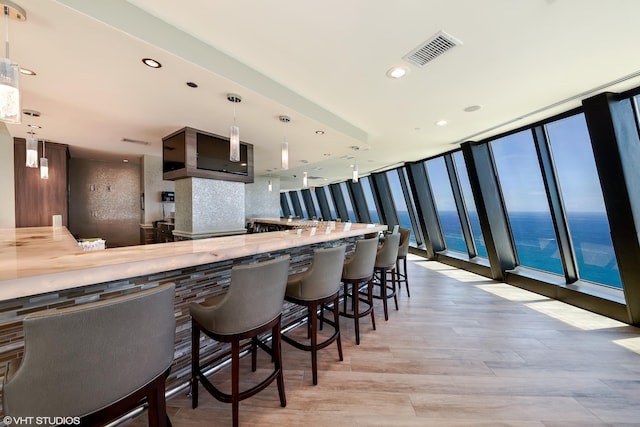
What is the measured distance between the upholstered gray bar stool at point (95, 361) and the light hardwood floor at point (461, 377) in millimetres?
907

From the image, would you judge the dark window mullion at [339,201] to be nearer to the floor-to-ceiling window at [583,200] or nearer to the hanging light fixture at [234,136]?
the floor-to-ceiling window at [583,200]

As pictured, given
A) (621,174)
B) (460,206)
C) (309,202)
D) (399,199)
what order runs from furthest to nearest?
(309,202) → (399,199) → (460,206) → (621,174)

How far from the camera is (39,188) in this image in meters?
4.43

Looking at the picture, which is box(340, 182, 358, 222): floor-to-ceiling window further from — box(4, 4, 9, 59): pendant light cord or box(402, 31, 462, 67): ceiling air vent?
box(4, 4, 9, 59): pendant light cord

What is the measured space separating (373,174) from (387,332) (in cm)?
610

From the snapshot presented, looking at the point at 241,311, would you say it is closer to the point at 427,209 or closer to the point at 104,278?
the point at 104,278

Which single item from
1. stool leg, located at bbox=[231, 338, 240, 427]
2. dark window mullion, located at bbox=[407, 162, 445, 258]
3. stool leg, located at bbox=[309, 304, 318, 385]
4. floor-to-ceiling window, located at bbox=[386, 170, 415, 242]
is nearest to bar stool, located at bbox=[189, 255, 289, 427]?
stool leg, located at bbox=[231, 338, 240, 427]

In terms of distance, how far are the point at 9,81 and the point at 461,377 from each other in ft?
12.4

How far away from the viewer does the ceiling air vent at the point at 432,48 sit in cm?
177

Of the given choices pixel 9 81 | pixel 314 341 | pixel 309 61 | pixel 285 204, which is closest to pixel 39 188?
pixel 9 81

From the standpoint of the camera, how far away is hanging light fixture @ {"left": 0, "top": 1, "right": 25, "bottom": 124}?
4.31ft

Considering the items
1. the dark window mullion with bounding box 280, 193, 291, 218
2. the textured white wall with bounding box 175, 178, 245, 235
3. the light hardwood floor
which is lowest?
the light hardwood floor

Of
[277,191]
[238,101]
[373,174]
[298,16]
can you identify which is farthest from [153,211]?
[373,174]

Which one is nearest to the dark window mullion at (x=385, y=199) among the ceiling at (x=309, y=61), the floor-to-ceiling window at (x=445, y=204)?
the floor-to-ceiling window at (x=445, y=204)
